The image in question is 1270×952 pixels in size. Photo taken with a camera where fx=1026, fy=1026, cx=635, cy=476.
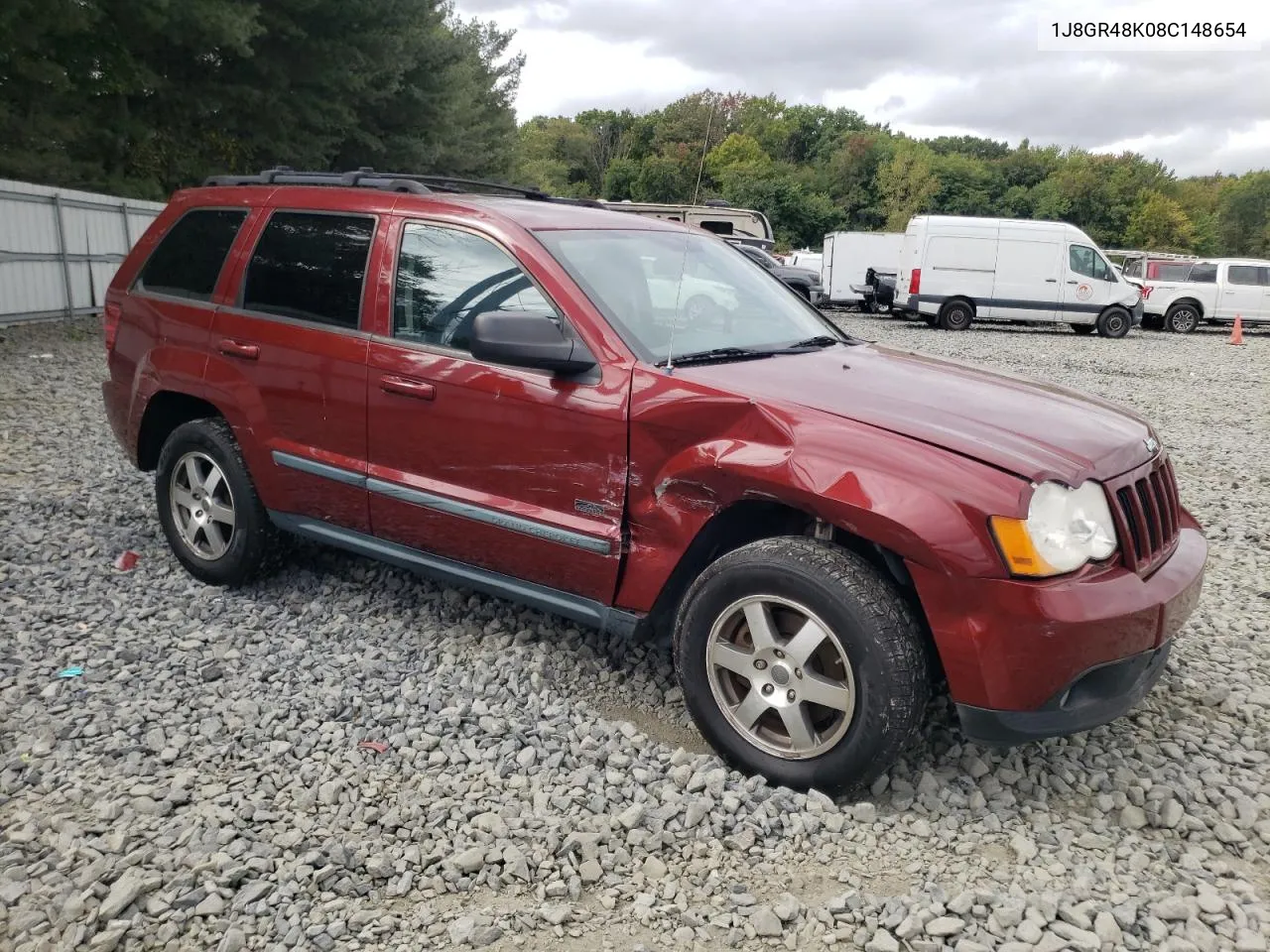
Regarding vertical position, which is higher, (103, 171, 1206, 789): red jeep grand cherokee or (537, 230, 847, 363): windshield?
(537, 230, 847, 363): windshield

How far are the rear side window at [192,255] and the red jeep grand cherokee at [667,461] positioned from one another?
0.02 m

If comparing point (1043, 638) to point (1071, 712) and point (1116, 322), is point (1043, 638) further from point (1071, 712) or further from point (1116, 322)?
point (1116, 322)

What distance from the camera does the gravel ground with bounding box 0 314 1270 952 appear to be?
2648mm

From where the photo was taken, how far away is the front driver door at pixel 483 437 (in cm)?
349

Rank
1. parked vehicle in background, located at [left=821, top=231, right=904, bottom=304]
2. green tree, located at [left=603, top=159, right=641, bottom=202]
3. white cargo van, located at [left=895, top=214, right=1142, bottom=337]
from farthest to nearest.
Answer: green tree, located at [left=603, top=159, right=641, bottom=202], parked vehicle in background, located at [left=821, top=231, right=904, bottom=304], white cargo van, located at [left=895, top=214, right=1142, bottom=337]

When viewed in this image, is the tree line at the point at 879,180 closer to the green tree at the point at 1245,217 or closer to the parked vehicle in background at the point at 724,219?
the green tree at the point at 1245,217

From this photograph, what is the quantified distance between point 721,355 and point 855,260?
75.0 feet

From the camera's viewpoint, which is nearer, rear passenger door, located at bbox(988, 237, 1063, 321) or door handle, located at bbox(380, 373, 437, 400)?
door handle, located at bbox(380, 373, 437, 400)

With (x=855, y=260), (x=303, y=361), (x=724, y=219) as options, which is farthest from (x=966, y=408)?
(x=855, y=260)

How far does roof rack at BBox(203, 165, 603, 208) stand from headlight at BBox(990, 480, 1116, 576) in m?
2.70

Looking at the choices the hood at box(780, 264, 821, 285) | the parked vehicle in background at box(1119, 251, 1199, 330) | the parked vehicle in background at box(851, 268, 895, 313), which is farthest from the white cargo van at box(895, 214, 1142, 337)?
the parked vehicle in background at box(1119, 251, 1199, 330)

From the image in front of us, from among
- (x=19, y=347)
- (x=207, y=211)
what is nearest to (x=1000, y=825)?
(x=207, y=211)

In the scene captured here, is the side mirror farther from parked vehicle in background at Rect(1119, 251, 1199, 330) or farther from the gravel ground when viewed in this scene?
parked vehicle in background at Rect(1119, 251, 1199, 330)

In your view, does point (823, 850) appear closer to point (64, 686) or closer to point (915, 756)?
point (915, 756)
